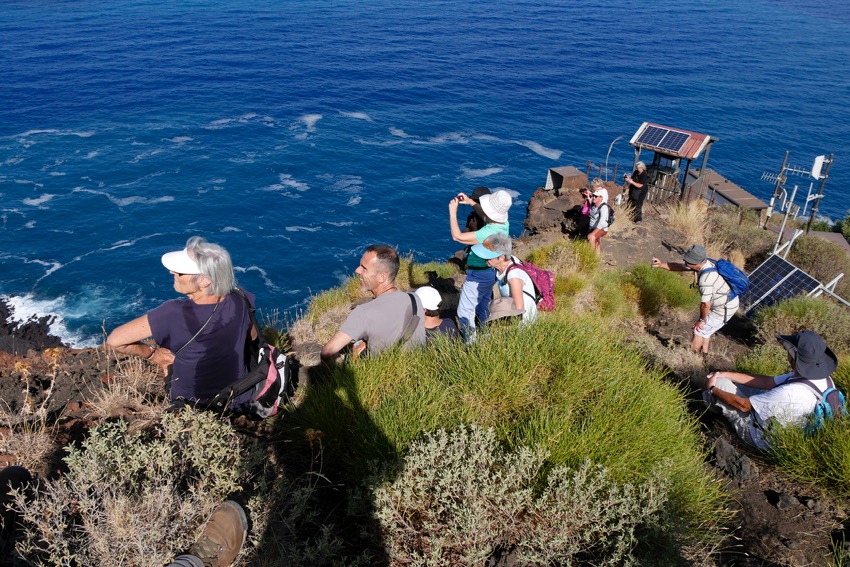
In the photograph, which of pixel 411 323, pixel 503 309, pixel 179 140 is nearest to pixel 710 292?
pixel 503 309

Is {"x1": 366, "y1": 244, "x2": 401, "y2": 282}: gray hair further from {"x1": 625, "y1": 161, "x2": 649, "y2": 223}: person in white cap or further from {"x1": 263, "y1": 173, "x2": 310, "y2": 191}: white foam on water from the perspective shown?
{"x1": 263, "y1": 173, "x2": 310, "y2": 191}: white foam on water

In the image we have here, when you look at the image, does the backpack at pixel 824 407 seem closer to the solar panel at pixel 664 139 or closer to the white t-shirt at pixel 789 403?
the white t-shirt at pixel 789 403

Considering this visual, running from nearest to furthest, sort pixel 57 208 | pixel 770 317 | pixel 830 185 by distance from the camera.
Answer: pixel 770 317 → pixel 57 208 → pixel 830 185

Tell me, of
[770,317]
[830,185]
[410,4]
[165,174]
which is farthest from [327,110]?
[410,4]

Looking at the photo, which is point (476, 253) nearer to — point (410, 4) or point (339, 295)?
point (339, 295)

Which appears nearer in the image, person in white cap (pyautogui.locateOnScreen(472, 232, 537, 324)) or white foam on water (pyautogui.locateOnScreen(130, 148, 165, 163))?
person in white cap (pyautogui.locateOnScreen(472, 232, 537, 324))

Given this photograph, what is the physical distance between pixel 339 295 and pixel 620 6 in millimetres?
120878

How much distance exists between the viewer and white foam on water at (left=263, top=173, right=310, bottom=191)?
38.2 meters

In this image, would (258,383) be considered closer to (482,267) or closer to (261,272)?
(482,267)

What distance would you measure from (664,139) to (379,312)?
1650cm

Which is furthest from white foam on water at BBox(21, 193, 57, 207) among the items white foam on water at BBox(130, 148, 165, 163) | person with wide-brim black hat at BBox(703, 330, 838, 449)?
person with wide-brim black hat at BBox(703, 330, 838, 449)

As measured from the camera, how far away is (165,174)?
1518 inches

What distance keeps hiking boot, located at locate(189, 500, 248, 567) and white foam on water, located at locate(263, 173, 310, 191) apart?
36.2 metres

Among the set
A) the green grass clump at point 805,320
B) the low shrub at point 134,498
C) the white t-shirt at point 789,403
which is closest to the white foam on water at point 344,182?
the green grass clump at point 805,320
